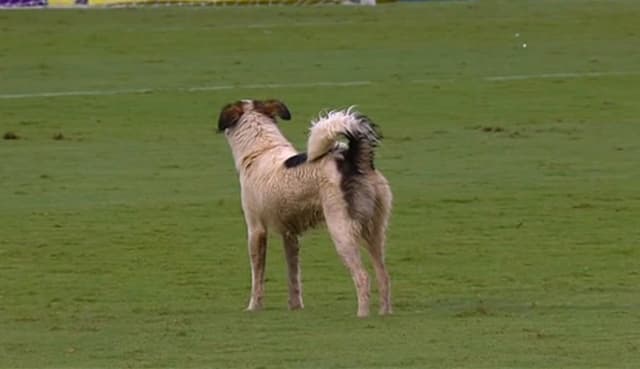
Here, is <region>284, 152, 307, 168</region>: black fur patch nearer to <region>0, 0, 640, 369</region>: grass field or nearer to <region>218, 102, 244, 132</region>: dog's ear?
<region>218, 102, 244, 132</region>: dog's ear

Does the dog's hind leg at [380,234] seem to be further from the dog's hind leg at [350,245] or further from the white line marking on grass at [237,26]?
the white line marking on grass at [237,26]

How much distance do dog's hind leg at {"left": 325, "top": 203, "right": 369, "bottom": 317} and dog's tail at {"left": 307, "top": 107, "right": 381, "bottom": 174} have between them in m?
0.33

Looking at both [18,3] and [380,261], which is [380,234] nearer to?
[380,261]

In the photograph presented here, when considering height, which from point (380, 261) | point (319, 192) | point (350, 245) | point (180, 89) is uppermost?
point (319, 192)

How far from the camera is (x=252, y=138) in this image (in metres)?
14.1

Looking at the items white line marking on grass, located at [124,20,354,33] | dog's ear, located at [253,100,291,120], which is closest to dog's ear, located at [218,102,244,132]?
dog's ear, located at [253,100,291,120]

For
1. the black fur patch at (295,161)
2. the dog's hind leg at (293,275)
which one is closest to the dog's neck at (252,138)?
the black fur patch at (295,161)

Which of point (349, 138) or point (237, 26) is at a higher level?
point (349, 138)

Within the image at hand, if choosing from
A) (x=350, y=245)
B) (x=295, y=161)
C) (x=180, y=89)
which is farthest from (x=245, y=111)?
(x=180, y=89)

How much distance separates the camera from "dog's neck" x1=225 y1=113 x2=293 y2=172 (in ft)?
45.9

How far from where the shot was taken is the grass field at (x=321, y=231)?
11.9 metres

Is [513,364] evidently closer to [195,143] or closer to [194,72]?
[195,143]

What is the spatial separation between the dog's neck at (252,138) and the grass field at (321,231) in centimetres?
111

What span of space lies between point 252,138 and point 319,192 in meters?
1.19
